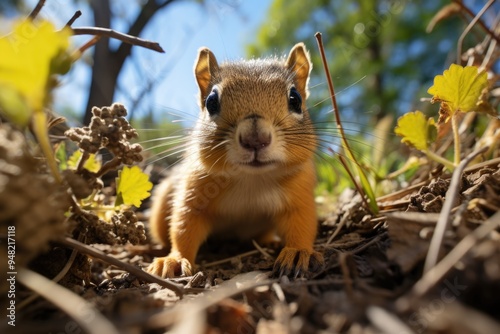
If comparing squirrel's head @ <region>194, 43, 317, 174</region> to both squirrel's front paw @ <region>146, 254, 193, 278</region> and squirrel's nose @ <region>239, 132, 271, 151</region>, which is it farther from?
squirrel's front paw @ <region>146, 254, 193, 278</region>

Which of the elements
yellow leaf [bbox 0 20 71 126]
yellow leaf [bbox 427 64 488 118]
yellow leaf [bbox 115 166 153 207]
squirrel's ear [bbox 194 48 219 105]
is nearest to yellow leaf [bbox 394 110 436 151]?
yellow leaf [bbox 427 64 488 118]

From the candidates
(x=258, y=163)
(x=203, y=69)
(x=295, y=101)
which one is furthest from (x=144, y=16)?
(x=258, y=163)

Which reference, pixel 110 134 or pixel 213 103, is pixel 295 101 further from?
pixel 110 134

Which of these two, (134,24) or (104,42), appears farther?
(134,24)

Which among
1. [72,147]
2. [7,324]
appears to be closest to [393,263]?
[7,324]

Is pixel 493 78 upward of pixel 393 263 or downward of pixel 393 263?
upward

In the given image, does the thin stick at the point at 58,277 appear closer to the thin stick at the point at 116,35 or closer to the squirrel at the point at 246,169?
the squirrel at the point at 246,169

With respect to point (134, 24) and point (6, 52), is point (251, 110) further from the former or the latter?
point (134, 24)
